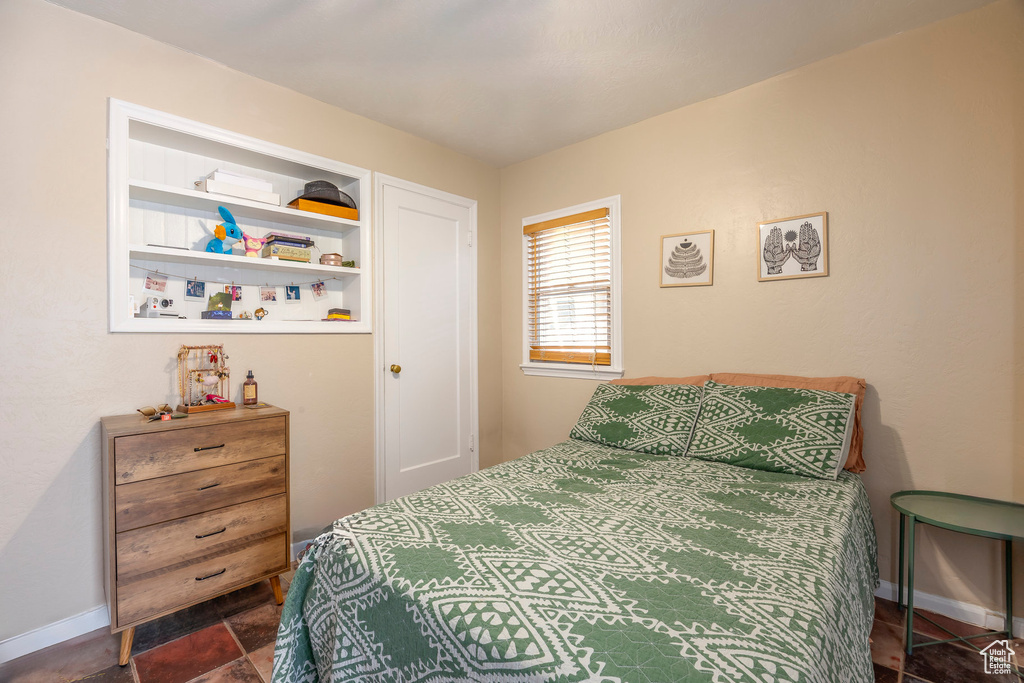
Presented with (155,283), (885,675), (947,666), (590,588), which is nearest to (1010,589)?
(947,666)

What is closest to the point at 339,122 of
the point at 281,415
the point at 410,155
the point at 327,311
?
the point at 410,155

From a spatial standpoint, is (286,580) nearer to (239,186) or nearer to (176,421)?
(176,421)

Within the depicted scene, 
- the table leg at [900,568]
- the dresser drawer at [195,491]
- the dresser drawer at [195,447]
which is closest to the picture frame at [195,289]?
the dresser drawer at [195,447]

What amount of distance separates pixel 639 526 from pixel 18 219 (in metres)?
2.58

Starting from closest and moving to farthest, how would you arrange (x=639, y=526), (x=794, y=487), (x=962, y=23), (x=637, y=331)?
(x=639, y=526)
(x=794, y=487)
(x=962, y=23)
(x=637, y=331)

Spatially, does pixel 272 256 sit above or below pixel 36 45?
below

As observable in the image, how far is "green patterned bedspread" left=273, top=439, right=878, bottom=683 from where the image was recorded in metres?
0.89

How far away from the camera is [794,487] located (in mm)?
1776

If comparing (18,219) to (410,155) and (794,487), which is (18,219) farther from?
(794,487)

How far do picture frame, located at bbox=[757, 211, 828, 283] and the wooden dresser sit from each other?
2.55 m

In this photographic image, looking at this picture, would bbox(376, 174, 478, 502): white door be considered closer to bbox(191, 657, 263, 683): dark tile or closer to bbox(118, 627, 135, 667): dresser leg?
bbox(191, 657, 263, 683): dark tile

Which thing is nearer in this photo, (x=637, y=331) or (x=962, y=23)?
(x=962, y=23)

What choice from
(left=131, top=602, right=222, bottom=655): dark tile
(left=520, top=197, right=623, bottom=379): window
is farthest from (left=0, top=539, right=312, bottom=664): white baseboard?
(left=520, top=197, right=623, bottom=379): window

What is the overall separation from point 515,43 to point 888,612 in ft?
9.91
